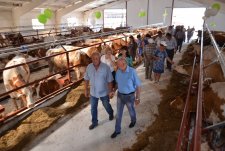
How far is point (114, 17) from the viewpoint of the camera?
102ft

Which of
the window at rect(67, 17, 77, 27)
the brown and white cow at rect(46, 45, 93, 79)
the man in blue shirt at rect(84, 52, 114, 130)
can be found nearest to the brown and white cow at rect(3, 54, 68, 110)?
the brown and white cow at rect(46, 45, 93, 79)

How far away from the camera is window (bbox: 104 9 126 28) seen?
1181 inches

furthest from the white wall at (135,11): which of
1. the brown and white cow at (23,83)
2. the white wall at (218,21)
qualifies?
the brown and white cow at (23,83)

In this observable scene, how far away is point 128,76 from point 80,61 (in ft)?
13.4

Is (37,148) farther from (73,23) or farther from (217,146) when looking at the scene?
(73,23)

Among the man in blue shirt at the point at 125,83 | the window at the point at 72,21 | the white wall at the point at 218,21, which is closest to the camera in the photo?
the man in blue shirt at the point at 125,83

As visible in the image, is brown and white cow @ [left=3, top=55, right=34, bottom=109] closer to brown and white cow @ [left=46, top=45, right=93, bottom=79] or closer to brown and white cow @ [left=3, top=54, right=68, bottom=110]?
brown and white cow @ [left=3, top=54, right=68, bottom=110]

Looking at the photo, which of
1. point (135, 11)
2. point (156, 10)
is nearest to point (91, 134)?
point (156, 10)

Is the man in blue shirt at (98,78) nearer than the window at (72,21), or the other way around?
the man in blue shirt at (98,78)

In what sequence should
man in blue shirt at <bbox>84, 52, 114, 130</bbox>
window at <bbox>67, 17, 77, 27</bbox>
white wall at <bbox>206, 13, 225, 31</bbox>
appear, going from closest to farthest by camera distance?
man in blue shirt at <bbox>84, 52, 114, 130</bbox> < white wall at <bbox>206, 13, 225, 31</bbox> < window at <bbox>67, 17, 77, 27</bbox>

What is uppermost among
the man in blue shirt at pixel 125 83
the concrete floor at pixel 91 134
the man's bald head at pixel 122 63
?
the man's bald head at pixel 122 63

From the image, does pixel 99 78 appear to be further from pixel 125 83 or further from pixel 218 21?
pixel 218 21

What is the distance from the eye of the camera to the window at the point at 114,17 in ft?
98.4

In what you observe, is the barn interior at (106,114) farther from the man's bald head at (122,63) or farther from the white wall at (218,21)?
the white wall at (218,21)
